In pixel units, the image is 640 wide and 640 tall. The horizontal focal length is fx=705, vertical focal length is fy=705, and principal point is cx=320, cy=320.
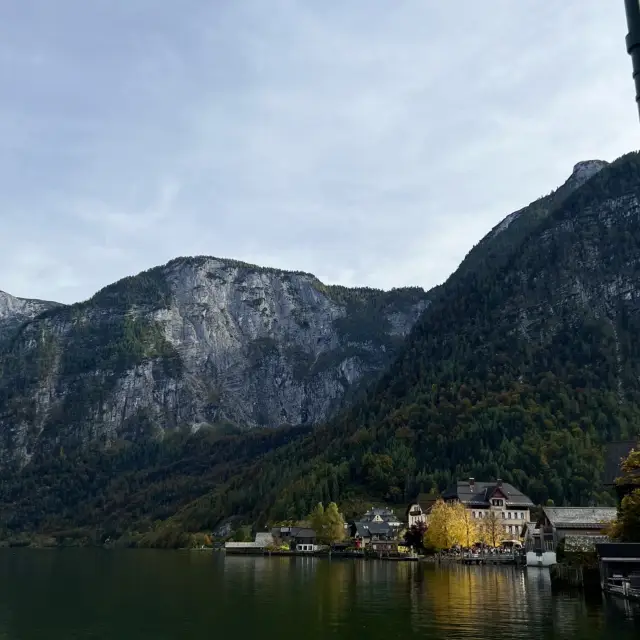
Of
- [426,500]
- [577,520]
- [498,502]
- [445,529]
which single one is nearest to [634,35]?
[577,520]

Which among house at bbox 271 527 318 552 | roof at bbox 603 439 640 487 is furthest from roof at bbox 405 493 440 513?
roof at bbox 603 439 640 487

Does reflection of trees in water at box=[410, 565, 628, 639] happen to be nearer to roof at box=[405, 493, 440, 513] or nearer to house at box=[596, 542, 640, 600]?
house at box=[596, 542, 640, 600]

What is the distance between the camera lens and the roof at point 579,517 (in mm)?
102688

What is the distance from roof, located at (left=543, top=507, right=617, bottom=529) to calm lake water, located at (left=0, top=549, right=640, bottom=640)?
11286 mm

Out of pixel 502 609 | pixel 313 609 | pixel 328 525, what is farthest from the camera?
pixel 328 525

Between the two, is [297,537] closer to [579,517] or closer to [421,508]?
[421,508]

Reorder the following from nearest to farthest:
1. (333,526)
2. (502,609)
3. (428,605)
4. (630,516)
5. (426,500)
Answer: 1. (502,609)
2. (428,605)
3. (630,516)
4. (426,500)
5. (333,526)

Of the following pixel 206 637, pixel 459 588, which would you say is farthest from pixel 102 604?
pixel 459 588

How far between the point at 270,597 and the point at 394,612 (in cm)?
1843

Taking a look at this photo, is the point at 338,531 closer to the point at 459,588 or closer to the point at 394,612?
the point at 459,588

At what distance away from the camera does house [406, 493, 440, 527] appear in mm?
166375

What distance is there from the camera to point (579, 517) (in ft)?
343

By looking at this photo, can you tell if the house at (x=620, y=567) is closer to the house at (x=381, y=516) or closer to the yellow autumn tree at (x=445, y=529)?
the yellow autumn tree at (x=445, y=529)

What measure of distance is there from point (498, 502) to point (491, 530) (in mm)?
12985
